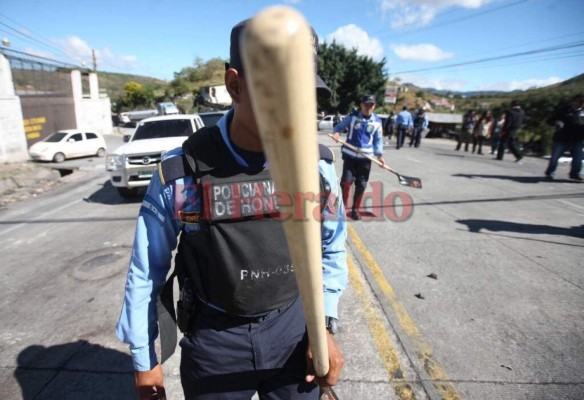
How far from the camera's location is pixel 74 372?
2443 mm

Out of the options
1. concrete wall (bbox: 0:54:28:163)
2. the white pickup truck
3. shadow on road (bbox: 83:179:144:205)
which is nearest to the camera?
the white pickup truck

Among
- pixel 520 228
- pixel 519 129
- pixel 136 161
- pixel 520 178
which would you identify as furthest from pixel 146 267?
pixel 519 129

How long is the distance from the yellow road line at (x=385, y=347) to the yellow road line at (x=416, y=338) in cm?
17

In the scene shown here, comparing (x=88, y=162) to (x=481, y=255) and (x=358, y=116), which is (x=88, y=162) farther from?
(x=481, y=255)

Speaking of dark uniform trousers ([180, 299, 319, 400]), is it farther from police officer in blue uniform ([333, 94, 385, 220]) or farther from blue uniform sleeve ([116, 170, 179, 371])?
police officer in blue uniform ([333, 94, 385, 220])

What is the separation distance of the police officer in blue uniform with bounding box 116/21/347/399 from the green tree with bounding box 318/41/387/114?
129ft

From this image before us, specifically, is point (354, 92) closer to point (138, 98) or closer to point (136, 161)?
point (136, 161)

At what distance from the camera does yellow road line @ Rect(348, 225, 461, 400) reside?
2189 millimetres

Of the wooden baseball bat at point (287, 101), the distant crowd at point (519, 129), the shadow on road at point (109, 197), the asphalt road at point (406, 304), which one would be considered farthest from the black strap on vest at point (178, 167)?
the shadow on road at point (109, 197)

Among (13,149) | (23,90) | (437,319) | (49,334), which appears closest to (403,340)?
(437,319)

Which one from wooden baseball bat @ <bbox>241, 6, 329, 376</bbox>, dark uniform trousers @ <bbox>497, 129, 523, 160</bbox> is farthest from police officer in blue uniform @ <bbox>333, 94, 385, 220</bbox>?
dark uniform trousers @ <bbox>497, 129, 523, 160</bbox>

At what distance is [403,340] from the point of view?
2641mm

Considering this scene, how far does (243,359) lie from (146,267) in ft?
1.65

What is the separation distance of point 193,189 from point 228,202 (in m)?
0.14
